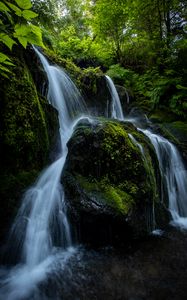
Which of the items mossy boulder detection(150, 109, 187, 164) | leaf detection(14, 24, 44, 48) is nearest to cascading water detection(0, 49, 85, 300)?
leaf detection(14, 24, 44, 48)

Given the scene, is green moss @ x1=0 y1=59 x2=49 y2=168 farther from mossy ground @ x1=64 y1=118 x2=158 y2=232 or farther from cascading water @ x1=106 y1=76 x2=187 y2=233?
cascading water @ x1=106 y1=76 x2=187 y2=233

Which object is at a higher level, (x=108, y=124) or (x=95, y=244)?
(x=108, y=124)

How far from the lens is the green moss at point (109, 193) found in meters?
4.06

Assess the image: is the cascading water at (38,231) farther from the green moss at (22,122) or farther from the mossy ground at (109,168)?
the green moss at (22,122)

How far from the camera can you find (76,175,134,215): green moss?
13.3 feet

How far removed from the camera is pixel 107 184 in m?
4.45

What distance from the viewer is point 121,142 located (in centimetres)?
477

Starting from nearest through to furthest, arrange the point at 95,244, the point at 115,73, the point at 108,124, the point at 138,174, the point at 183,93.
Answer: the point at 95,244
the point at 138,174
the point at 108,124
the point at 183,93
the point at 115,73

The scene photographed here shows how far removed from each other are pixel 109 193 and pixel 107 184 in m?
0.24

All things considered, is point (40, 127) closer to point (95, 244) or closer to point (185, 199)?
point (95, 244)

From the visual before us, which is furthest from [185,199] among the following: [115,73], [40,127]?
[115,73]

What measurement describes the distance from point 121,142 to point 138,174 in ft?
2.20

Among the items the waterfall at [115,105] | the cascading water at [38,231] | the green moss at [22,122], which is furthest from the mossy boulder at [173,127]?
the green moss at [22,122]

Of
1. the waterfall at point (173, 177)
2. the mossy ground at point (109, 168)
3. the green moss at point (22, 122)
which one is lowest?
the waterfall at point (173, 177)
